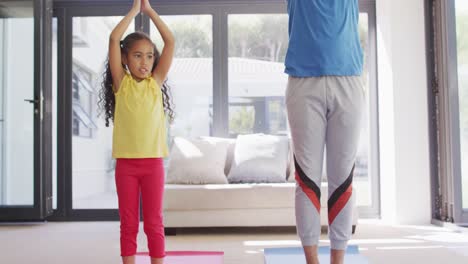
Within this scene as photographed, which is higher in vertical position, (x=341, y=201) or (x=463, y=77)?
(x=463, y=77)

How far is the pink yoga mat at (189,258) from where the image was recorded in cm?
260

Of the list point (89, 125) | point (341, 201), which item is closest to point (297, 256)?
point (341, 201)

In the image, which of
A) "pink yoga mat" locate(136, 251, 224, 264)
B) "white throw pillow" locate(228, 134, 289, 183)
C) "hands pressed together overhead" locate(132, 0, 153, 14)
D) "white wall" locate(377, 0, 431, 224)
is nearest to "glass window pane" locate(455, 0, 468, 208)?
"white wall" locate(377, 0, 431, 224)

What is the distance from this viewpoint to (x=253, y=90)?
16.2 ft

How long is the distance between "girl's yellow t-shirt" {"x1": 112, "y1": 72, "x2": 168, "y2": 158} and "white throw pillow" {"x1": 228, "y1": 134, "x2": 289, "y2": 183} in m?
2.23

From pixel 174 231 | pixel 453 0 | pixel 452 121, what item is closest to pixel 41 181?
pixel 174 231

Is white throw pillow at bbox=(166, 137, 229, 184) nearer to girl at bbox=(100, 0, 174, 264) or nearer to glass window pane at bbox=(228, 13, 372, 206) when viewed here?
glass window pane at bbox=(228, 13, 372, 206)

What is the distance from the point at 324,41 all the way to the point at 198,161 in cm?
262

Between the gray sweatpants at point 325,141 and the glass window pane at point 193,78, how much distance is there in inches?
121

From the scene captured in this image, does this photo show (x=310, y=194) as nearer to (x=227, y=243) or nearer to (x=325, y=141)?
(x=325, y=141)

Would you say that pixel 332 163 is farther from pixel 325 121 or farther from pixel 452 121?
pixel 452 121

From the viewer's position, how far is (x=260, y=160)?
14.2 ft

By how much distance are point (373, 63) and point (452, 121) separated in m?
1.08

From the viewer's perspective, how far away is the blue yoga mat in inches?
96.0
